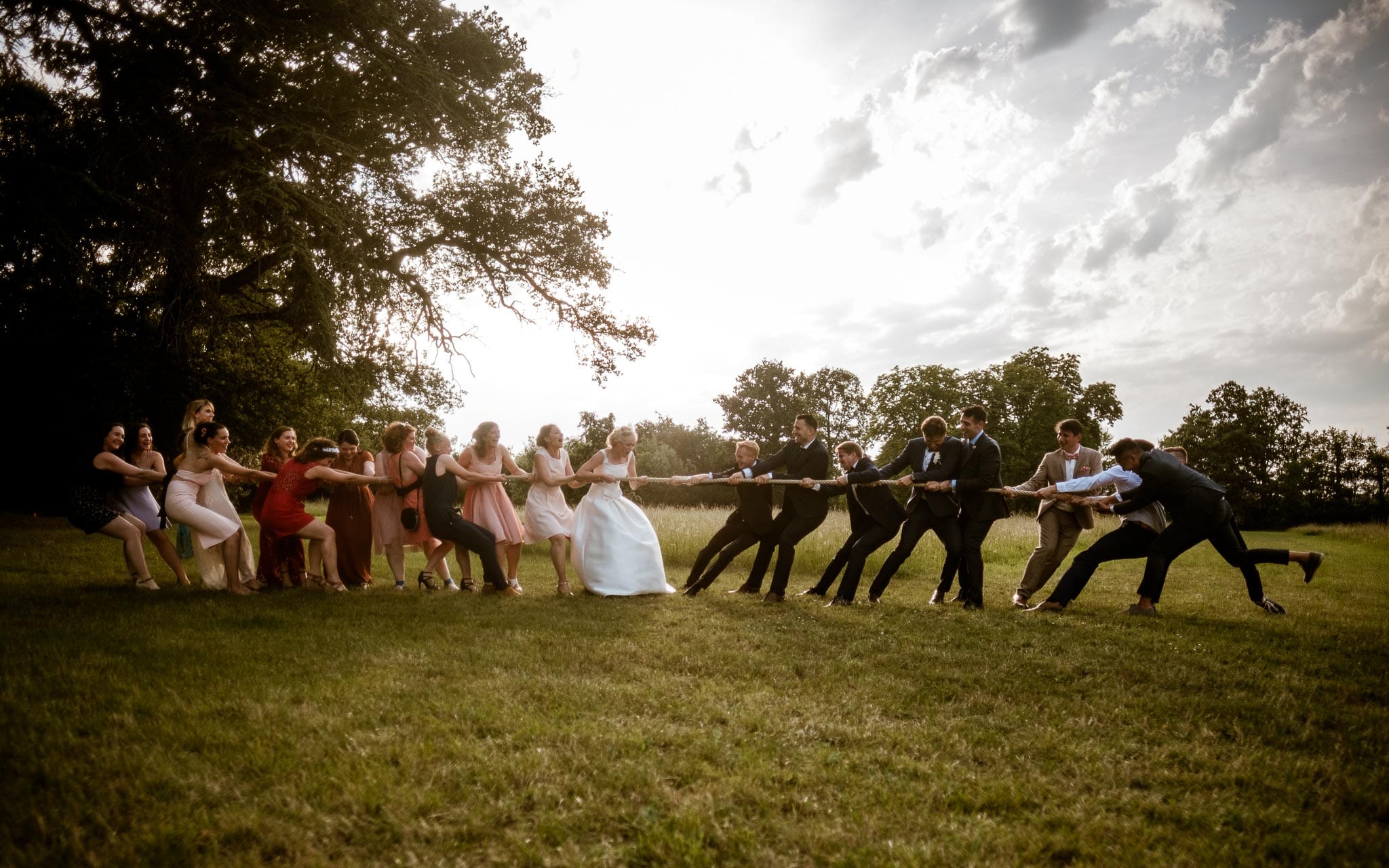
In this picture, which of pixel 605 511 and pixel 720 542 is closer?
pixel 605 511

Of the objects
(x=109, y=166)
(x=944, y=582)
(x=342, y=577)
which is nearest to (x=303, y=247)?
(x=109, y=166)

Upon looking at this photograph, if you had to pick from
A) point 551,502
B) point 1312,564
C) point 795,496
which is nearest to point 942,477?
point 795,496

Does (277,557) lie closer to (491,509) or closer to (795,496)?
(491,509)

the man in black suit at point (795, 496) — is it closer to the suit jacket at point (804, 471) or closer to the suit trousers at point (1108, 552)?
the suit jacket at point (804, 471)

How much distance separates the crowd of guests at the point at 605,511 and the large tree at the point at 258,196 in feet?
19.7

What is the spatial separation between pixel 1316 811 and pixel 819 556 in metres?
12.2

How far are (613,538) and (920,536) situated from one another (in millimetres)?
4205

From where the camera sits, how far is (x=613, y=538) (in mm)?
10719

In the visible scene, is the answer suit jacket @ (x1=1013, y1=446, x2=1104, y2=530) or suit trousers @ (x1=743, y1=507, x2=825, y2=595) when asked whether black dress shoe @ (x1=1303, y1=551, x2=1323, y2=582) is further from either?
suit trousers @ (x1=743, y1=507, x2=825, y2=595)

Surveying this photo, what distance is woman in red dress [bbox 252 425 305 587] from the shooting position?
32.9 feet

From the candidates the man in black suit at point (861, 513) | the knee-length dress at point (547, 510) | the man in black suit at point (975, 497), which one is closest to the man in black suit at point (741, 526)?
the man in black suit at point (861, 513)

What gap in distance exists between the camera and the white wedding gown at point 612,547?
34.7 feet

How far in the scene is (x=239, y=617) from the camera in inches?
300

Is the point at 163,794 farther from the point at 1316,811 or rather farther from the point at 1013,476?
the point at 1013,476
